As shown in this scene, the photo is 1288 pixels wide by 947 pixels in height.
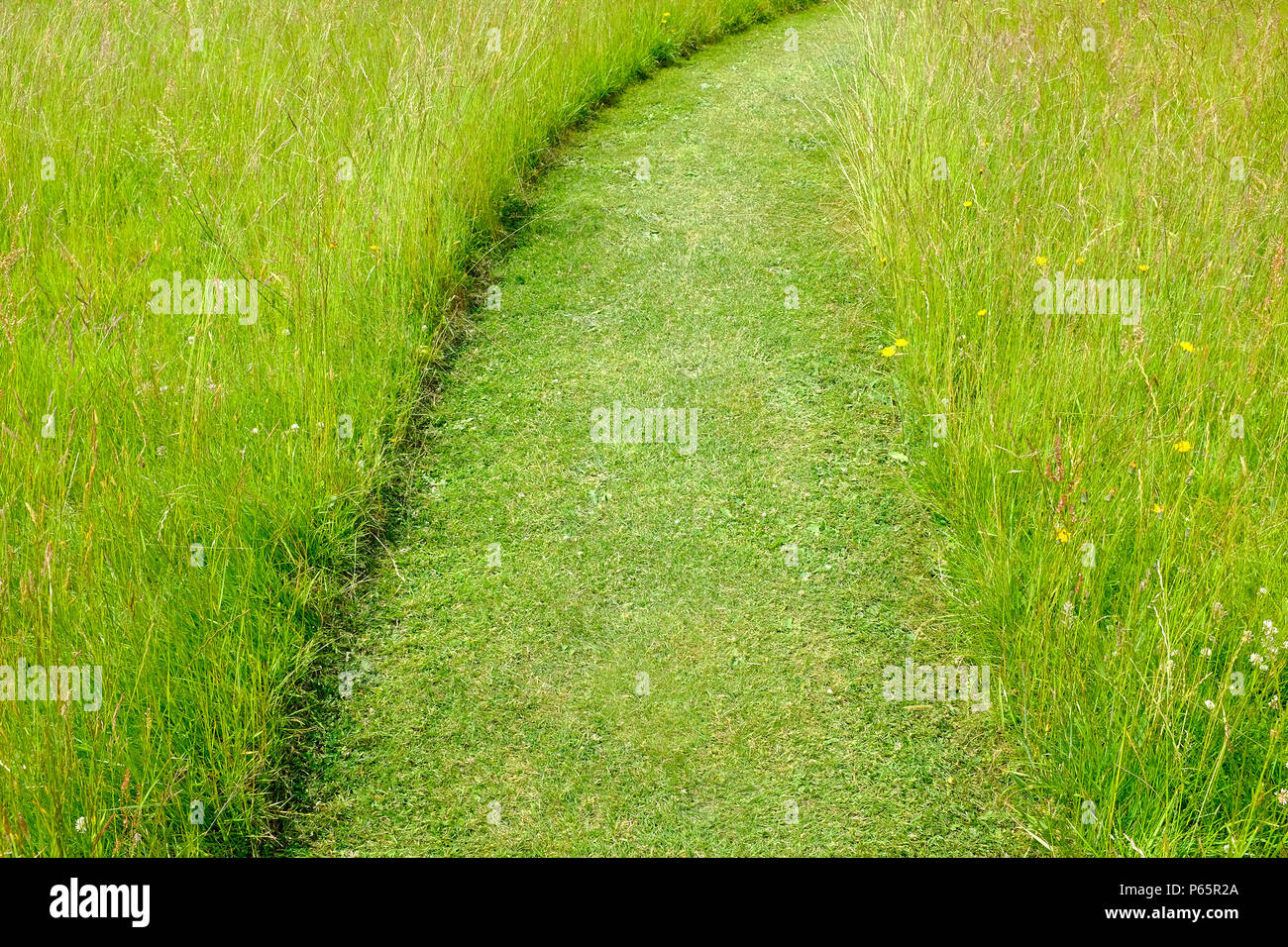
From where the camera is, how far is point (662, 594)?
4172 mm

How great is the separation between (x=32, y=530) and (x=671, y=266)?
3.69 metres

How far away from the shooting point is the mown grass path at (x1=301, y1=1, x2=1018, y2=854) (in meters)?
3.38

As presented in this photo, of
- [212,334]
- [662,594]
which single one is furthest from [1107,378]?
[212,334]

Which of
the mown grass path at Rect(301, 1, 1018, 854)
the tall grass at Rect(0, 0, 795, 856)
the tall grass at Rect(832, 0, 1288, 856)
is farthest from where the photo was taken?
the mown grass path at Rect(301, 1, 1018, 854)

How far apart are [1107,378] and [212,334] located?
149 inches

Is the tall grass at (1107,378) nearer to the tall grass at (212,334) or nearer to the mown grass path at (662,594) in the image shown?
the mown grass path at (662,594)

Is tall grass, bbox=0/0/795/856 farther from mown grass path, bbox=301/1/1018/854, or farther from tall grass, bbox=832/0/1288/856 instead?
tall grass, bbox=832/0/1288/856

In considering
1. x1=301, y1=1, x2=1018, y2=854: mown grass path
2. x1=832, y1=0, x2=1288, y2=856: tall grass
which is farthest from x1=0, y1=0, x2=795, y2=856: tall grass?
x1=832, y1=0, x2=1288, y2=856: tall grass

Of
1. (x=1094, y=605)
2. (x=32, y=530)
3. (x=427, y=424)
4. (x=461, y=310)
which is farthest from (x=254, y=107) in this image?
(x=1094, y=605)

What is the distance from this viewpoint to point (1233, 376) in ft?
13.5

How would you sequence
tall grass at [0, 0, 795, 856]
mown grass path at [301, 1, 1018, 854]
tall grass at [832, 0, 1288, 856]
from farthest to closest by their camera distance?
mown grass path at [301, 1, 1018, 854]
tall grass at [0, 0, 795, 856]
tall grass at [832, 0, 1288, 856]

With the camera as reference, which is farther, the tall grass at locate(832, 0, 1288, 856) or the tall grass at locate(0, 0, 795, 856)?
the tall grass at locate(0, 0, 795, 856)

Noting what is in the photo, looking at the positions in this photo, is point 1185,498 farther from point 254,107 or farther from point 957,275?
point 254,107

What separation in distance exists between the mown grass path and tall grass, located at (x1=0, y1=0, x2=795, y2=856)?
1.23 ft
